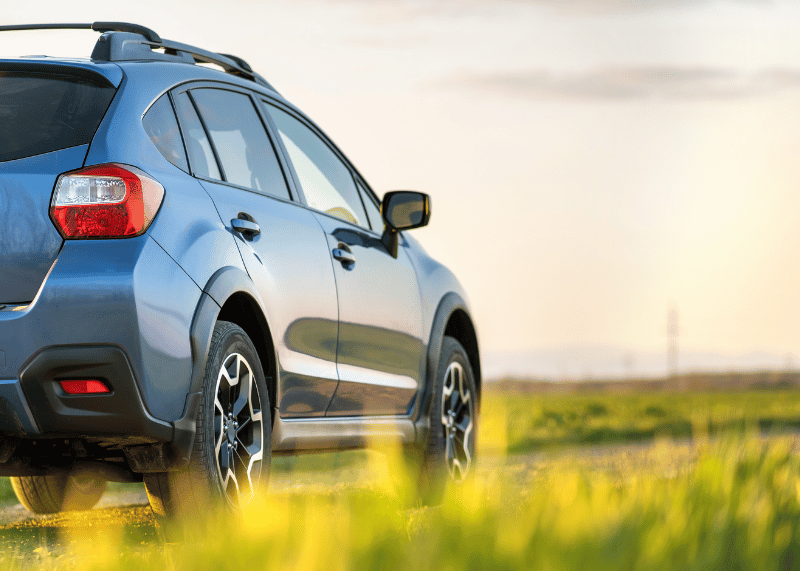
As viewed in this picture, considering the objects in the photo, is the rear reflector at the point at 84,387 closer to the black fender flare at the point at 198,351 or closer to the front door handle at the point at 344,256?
the black fender flare at the point at 198,351

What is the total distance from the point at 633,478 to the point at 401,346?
3.01 meters

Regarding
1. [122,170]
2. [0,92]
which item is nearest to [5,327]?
[122,170]

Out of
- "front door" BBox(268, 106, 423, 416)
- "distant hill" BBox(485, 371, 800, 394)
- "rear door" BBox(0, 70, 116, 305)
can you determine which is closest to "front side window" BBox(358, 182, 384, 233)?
"front door" BBox(268, 106, 423, 416)

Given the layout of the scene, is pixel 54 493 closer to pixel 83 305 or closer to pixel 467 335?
pixel 83 305

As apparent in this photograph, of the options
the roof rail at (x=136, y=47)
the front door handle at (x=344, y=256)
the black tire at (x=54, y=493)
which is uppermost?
the roof rail at (x=136, y=47)

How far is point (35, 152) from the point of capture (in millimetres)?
4219

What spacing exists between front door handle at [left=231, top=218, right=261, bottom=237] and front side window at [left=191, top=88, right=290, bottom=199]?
0.97ft

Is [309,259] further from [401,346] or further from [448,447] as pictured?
[448,447]

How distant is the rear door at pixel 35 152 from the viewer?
404cm

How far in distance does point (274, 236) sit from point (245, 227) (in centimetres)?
32

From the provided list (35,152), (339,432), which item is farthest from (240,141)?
(339,432)

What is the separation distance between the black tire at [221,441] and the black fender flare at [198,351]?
41 millimetres

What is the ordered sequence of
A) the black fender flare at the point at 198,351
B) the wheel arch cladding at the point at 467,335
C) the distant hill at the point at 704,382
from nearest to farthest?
the black fender flare at the point at 198,351
the wheel arch cladding at the point at 467,335
the distant hill at the point at 704,382

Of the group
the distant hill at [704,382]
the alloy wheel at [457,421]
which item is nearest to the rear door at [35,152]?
the alloy wheel at [457,421]
